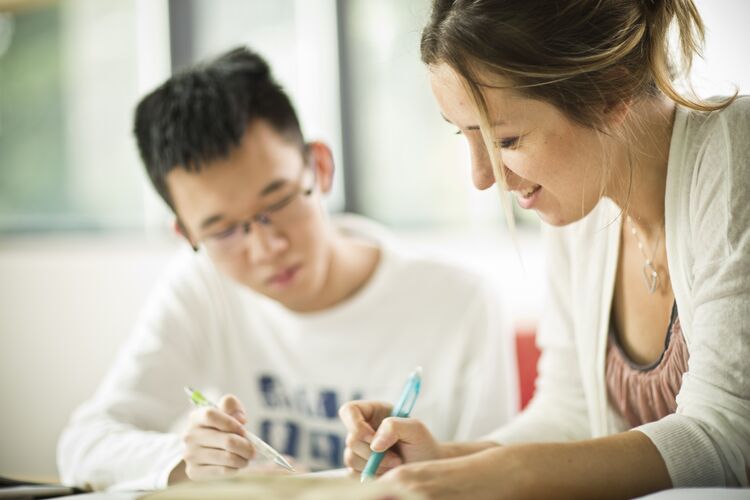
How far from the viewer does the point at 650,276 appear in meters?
1.05

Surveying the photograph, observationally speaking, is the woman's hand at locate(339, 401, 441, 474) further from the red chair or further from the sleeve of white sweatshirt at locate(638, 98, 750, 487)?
the red chair

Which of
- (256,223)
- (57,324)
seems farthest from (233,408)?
(57,324)

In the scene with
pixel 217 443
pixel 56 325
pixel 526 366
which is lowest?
pixel 56 325

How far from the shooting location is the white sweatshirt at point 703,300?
0.80m

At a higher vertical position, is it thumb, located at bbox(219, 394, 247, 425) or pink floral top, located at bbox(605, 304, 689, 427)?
pink floral top, located at bbox(605, 304, 689, 427)

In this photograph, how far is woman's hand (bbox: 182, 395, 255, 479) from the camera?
1.02m

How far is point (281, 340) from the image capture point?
1653mm

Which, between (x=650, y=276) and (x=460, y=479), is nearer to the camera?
(x=460, y=479)

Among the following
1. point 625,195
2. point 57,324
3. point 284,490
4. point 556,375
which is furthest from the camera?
point 57,324

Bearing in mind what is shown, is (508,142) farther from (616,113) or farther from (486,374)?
(486,374)

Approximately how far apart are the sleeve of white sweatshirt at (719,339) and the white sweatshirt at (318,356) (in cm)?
68

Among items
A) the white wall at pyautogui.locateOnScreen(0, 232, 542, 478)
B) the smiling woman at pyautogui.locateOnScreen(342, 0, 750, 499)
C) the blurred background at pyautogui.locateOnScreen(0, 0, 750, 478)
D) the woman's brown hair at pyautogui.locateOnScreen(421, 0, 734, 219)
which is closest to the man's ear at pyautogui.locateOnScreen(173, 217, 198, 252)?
the smiling woman at pyautogui.locateOnScreen(342, 0, 750, 499)

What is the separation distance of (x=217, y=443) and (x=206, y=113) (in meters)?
0.63

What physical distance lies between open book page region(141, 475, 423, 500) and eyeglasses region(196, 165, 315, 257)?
0.77m
